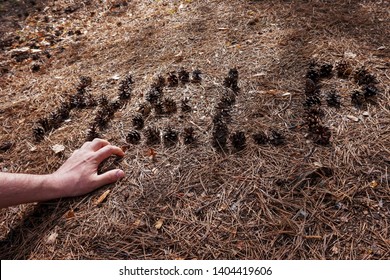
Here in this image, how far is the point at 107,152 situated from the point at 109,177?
24 cm

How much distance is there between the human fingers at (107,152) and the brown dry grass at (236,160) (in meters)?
0.09

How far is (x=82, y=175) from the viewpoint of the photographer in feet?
7.78

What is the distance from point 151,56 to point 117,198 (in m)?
2.26

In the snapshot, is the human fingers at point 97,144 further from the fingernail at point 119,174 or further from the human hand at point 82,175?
the fingernail at point 119,174

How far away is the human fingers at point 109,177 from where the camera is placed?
2.38 m

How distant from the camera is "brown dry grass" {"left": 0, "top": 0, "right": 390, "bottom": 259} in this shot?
201cm

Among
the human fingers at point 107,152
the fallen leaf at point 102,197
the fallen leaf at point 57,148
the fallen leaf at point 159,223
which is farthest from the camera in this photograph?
the fallen leaf at point 57,148

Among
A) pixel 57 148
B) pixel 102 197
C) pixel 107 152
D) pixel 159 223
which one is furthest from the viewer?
pixel 57 148

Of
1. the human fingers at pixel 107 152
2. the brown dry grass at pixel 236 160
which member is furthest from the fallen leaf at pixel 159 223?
the human fingers at pixel 107 152

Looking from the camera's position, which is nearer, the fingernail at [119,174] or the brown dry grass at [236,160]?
the brown dry grass at [236,160]

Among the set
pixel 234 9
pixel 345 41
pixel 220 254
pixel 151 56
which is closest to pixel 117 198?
pixel 220 254

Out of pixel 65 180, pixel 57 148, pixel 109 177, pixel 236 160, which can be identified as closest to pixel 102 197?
pixel 109 177

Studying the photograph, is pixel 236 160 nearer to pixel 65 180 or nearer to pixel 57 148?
pixel 65 180

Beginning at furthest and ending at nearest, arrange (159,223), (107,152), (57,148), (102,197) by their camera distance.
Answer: (57,148), (107,152), (102,197), (159,223)
